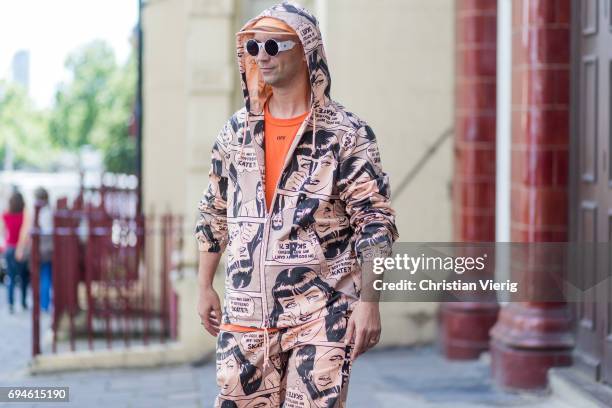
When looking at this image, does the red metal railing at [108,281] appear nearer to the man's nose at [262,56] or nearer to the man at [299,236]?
the man at [299,236]

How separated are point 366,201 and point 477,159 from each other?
4.73 meters

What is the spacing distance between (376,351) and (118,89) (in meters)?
73.7

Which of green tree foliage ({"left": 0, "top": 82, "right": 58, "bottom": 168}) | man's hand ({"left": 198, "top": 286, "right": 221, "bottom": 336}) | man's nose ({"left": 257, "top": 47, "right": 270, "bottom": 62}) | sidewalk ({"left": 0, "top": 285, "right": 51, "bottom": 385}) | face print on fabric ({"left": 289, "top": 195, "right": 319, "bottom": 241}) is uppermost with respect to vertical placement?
green tree foliage ({"left": 0, "top": 82, "right": 58, "bottom": 168})

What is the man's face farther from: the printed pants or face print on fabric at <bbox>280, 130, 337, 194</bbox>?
the printed pants

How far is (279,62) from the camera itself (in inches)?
167

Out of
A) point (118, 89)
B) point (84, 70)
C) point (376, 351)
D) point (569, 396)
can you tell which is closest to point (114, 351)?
Result: point (376, 351)

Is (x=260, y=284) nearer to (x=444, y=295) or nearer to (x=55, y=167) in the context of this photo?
(x=444, y=295)

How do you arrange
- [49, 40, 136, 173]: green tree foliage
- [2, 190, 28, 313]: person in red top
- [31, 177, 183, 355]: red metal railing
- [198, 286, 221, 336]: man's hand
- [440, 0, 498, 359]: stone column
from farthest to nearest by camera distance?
[49, 40, 136, 173]: green tree foliage < [2, 190, 28, 313]: person in red top < [31, 177, 183, 355]: red metal railing < [440, 0, 498, 359]: stone column < [198, 286, 221, 336]: man's hand

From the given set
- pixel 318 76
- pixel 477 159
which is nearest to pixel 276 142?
pixel 318 76

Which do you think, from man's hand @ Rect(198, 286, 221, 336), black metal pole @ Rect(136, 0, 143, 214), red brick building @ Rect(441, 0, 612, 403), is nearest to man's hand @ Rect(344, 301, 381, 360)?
man's hand @ Rect(198, 286, 221, 336)

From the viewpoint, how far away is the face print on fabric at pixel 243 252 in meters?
4.23

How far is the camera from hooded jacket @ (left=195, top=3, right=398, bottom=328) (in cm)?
417

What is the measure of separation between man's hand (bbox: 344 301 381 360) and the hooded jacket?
0.07 meters

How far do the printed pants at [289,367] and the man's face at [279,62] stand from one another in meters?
0.84
